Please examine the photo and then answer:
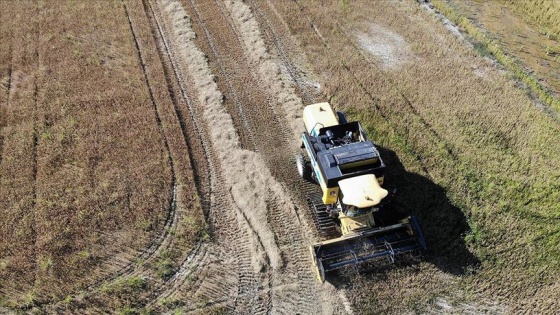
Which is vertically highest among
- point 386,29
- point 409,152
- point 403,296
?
point 386,29

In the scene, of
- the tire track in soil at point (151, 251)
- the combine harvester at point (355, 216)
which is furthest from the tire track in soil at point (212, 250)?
the combine harvester at point (355, 216)

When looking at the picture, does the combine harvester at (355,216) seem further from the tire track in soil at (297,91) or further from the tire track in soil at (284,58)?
the tire track in soil at (284,58)

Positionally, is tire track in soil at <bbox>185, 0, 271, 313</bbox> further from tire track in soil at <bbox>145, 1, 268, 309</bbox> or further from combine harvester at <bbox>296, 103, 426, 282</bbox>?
combine harvester at <bbox>296, 103, 426, 282</bbox>

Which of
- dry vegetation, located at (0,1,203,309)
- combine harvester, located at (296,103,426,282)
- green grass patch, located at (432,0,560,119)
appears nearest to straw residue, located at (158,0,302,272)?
dry vegetation, located at (0,1,203,309)

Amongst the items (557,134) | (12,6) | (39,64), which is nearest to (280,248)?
(557,134)

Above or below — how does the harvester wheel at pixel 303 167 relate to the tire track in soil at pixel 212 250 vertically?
above

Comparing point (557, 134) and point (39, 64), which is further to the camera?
point (39, 64)

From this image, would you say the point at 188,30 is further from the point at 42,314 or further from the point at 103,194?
the point at 42,314
